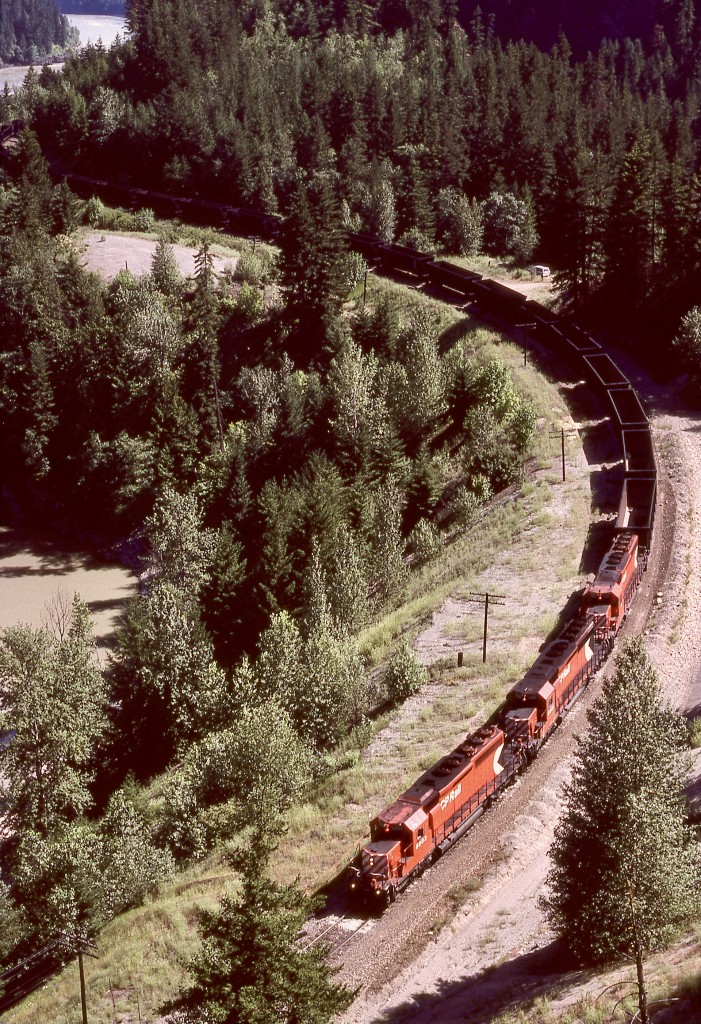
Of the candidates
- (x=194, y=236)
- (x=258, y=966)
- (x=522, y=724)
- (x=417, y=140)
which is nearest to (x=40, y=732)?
(x=522, y=724)

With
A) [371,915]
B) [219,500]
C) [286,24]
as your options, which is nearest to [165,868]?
[371,915]

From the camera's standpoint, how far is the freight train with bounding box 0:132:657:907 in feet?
120

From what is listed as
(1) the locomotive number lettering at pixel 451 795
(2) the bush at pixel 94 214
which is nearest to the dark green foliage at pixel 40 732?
(1) the locomotive number lettering at pixel 451 795

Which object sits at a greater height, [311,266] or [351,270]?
[311,266]

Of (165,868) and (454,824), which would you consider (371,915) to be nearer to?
(454,824)

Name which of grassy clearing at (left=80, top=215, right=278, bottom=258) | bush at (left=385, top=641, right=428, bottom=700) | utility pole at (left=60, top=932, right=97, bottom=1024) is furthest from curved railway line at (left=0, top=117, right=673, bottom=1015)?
bush at (left=385, top=641, right=428, bottom=700)

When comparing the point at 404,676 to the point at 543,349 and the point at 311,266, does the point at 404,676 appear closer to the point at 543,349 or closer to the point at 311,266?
the point at 311,266

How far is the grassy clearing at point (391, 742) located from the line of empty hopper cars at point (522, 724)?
2.42 metres

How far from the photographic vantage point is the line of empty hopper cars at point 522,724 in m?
36.5

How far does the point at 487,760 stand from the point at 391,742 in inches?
285

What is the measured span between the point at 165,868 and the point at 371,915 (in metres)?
9.88

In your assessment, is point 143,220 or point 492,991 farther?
point 143,220

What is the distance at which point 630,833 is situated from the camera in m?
27.5

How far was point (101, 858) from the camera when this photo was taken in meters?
41.4
